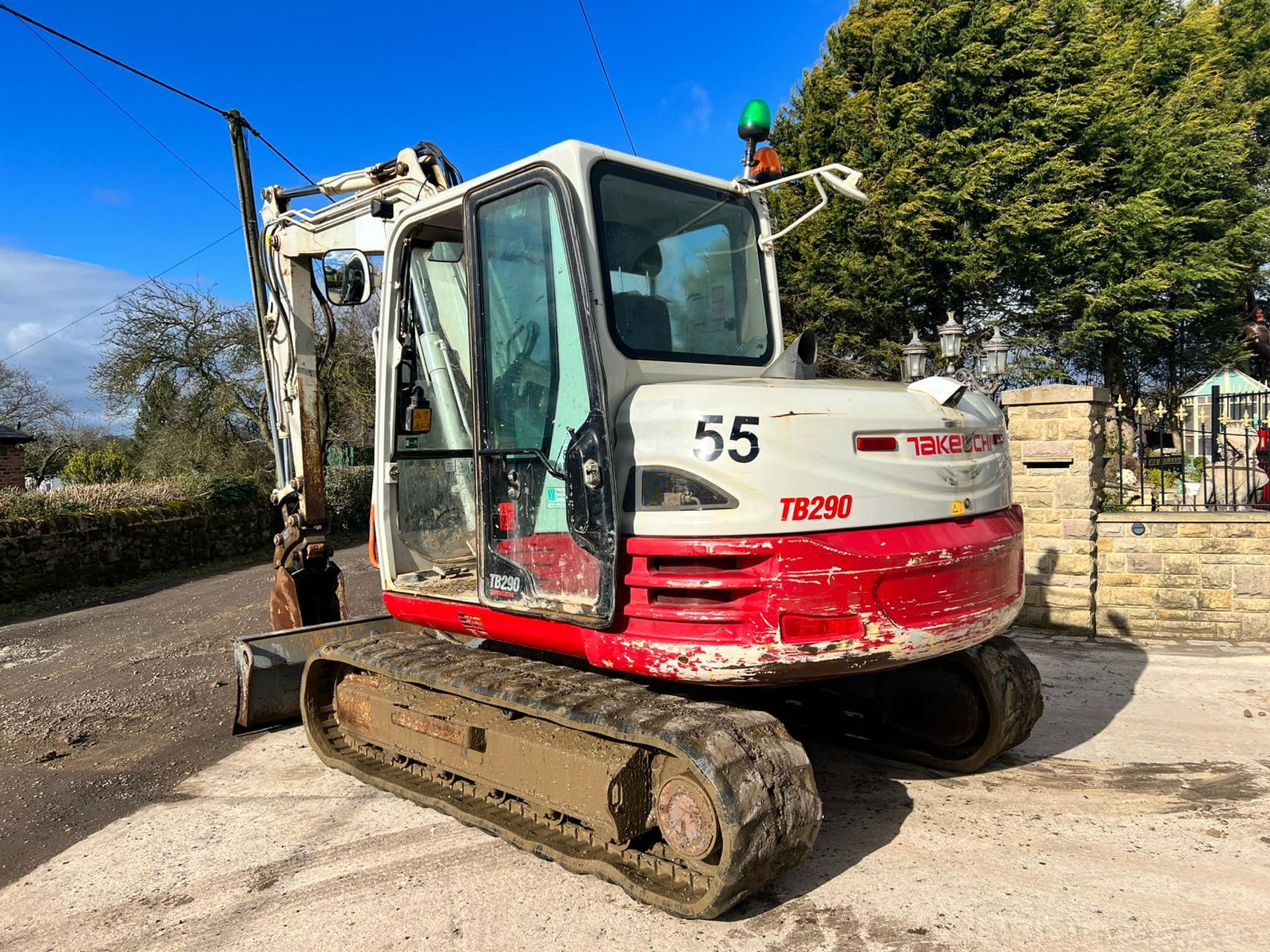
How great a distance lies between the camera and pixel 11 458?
22.3 meters

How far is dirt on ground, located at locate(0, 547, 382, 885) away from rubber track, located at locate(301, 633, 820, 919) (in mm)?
1685

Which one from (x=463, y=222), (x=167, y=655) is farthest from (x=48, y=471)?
(x=463, y=222)

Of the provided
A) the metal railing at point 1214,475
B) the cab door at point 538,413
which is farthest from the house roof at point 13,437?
the metal railing at point 1214,475

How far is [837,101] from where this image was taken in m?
23.3

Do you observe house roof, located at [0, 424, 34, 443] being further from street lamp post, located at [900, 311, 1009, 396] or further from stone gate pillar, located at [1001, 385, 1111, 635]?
stone gate pillar, located at [1001, 385, 1111, 635]

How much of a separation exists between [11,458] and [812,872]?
83.1 feet

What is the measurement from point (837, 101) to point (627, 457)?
75.4 feet

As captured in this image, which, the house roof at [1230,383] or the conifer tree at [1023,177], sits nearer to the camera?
the conifer tree at [1023,177]

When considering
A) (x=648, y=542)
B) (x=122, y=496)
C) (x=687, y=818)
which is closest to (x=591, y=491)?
(x=648, y=542)

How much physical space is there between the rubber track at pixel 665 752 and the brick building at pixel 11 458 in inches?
900

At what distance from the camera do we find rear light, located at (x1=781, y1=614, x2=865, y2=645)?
10.2 feet

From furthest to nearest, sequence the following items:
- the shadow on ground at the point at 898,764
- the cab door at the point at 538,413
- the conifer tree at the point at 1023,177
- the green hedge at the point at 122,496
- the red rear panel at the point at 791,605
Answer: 1. the conifer tree at the point at 1023,177
2. the green hedge at the point at 122,496
3. the shadow on ground at the point at 898,764
4. the cab door at the point at 538,413
5. the red rear panel at the point at 791,605

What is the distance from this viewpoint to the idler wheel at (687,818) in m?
3.02

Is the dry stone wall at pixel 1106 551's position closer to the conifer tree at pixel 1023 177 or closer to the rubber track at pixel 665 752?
the rubber track at pixel 665 752
